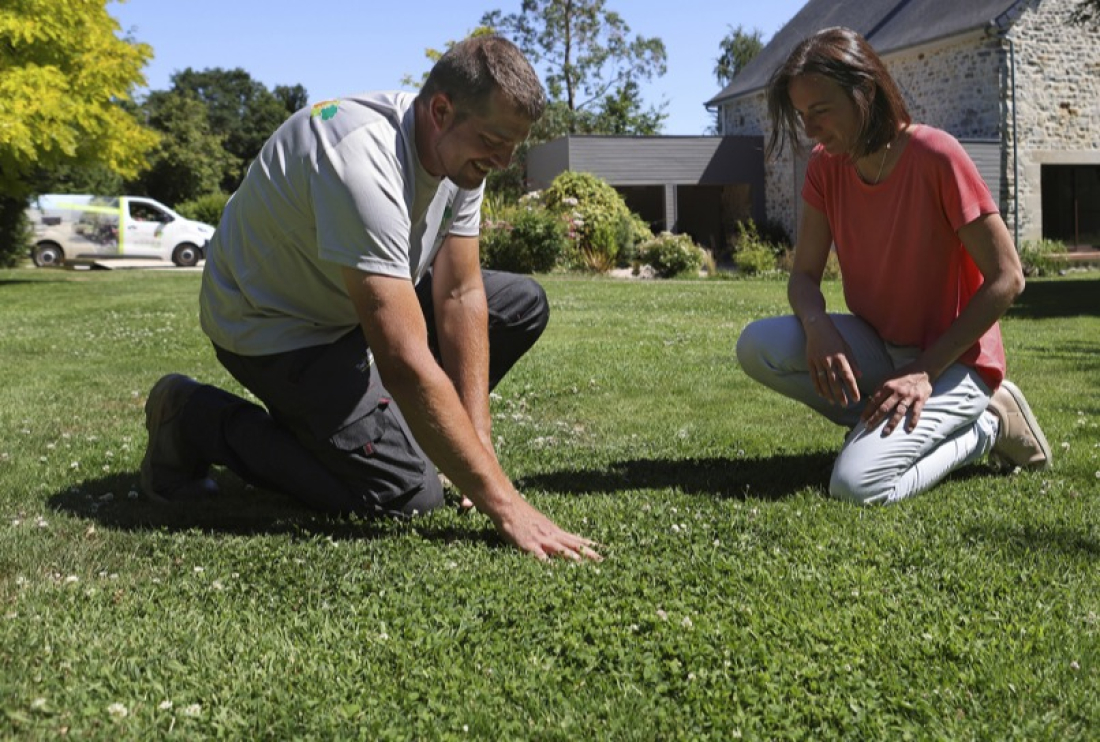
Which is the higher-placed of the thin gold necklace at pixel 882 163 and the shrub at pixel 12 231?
the shrub at pixel 12 231

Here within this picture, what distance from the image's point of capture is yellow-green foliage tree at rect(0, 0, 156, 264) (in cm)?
1753

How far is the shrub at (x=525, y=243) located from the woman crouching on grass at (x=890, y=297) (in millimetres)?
16128

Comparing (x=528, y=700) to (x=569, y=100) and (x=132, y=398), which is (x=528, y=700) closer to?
(x=132, y=398)

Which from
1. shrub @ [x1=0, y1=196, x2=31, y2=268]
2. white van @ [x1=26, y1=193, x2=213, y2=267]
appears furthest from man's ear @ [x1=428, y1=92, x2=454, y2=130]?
white van @ [x1=26, y1=193, x2=213, y2=267]

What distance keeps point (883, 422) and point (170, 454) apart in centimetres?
260

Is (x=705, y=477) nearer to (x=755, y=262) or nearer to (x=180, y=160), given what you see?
(x=755, y=262)

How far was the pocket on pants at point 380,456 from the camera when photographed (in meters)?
3.68

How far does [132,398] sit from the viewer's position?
6.64m

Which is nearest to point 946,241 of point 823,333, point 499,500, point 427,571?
point 823,333

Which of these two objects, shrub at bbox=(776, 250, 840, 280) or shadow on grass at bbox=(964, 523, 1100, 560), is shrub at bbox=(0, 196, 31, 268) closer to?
shrub at bbox=(776, 250, 840, 280)

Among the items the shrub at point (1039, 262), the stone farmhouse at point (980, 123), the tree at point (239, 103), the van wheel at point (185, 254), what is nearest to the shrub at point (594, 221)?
the stone farmhouse at point (980, 123)

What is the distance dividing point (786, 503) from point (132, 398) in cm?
434

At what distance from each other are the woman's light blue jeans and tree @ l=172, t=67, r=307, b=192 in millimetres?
63256

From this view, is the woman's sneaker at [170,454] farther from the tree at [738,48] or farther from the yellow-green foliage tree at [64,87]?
the tree at [738,48]
